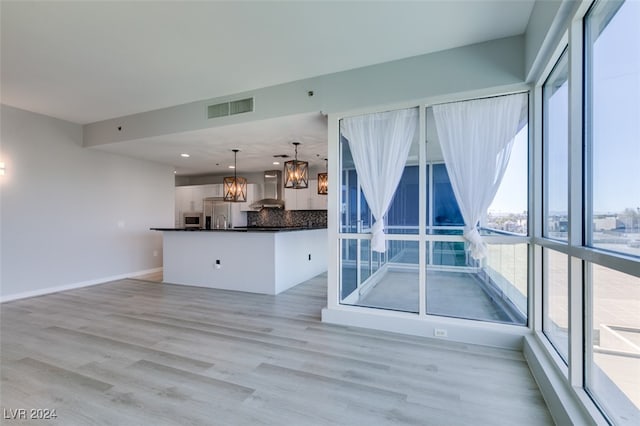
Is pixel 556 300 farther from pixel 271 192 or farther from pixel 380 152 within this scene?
pixel 271 192

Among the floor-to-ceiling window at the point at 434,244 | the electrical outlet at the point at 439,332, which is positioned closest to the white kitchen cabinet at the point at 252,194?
the floor-to-ceiling window at the point at 434,244

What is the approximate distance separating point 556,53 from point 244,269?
4579mm

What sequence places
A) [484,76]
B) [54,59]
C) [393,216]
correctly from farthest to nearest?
[393,216] → [54,59] → [484,76]

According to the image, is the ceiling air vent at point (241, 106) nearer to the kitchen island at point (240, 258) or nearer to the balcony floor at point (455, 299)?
the kitchen island at point (240, 258)

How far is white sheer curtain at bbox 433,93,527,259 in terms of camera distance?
272 centimetres

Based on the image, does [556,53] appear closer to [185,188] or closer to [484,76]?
[484,76]

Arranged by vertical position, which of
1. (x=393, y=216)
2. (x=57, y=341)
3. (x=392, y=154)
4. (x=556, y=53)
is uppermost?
(x=556, y=53)

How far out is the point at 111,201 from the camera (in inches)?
222

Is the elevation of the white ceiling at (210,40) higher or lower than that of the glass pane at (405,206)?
higher

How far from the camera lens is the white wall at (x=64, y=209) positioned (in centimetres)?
434

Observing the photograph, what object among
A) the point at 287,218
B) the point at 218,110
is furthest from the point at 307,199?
the point at 218,110

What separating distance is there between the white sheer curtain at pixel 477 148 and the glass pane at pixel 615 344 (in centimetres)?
117

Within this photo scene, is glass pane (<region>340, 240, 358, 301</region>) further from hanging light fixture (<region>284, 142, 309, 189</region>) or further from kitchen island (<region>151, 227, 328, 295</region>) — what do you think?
hanging light fixture (<region>284, 142, 309, 189</region>)

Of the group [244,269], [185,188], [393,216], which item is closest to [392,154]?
[393,216]
